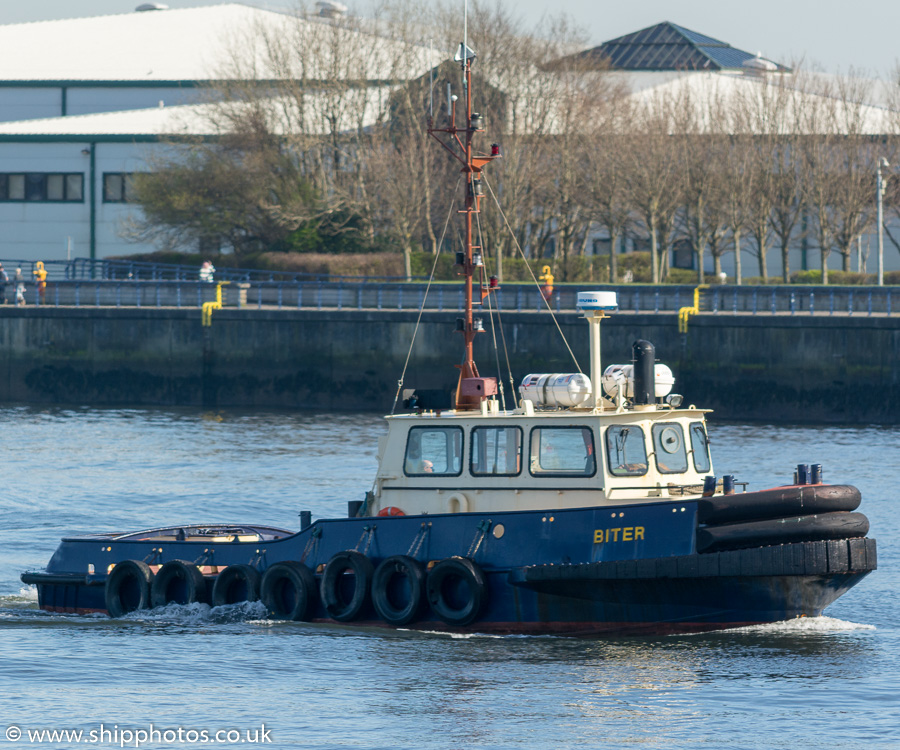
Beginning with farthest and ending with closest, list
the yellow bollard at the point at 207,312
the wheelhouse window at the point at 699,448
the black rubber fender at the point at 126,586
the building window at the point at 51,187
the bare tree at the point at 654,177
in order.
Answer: the building window at the point at 51,187, the bare tree at the point at 654,177, the yellow bollard at the point at 207,312, the black rubber fender at the point at 126,586, the wheelhouse window at the point at 699,448

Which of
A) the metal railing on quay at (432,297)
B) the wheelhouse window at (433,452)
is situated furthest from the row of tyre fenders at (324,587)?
the metal railing on quay at (432,297)

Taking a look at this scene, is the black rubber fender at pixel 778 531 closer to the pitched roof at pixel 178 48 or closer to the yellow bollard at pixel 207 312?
the yellow bollard at pixel 207 312

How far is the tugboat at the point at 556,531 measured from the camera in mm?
15297

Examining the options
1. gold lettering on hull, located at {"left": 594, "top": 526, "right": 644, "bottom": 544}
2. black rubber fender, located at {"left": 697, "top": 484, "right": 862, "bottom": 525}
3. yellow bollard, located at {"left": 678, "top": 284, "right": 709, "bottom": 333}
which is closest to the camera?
black rubber fender, located at {"left": 697, "top": 484, "right": 862, "bottom": 525}

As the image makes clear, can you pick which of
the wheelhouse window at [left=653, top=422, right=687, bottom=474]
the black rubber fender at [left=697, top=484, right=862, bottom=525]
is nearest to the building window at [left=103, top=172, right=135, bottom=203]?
the wheelhouse window at [left=653, top=422, right=687, bottom=474]

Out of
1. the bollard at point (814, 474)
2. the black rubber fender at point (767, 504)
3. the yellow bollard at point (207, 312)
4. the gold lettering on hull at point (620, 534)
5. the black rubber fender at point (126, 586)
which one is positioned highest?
the yellow bollard at point (207, 312)

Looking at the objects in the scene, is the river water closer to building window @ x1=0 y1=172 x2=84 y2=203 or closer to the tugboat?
the tugboat

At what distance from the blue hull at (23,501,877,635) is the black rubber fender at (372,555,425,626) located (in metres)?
0.16

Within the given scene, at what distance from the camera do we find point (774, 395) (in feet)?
130

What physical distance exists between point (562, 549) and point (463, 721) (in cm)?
262

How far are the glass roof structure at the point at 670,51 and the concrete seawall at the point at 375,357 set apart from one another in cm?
2986

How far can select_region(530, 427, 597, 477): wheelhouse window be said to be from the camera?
52.5ft

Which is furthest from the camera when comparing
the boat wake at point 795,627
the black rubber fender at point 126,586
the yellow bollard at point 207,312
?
the yellow bollard at point 207,312

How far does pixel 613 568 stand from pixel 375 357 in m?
28.2
